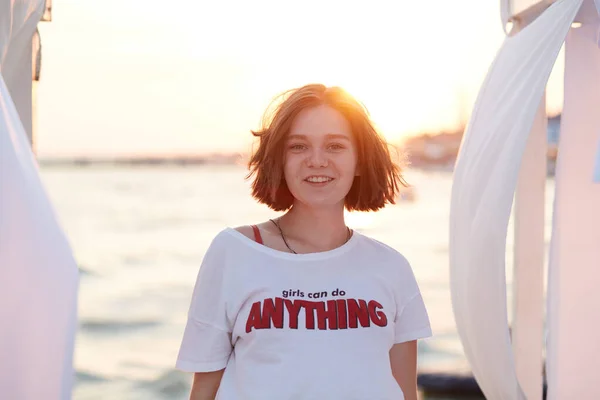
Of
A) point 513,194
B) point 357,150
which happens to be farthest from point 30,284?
point 513,194

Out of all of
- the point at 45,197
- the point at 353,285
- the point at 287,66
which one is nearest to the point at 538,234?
the point at 353,285

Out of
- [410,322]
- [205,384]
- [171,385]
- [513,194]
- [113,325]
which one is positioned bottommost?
[113,325]

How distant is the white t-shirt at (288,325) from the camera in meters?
1.72

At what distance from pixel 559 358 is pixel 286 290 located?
1.33m

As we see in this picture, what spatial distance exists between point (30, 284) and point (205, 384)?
456 millimetres

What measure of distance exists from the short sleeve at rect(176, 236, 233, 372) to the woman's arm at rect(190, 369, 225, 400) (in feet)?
0.13

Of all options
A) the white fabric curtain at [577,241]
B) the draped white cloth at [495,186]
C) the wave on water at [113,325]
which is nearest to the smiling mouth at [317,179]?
the draped white cloth at [495,186]

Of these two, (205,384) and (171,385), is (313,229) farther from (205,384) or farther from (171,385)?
(171,385)

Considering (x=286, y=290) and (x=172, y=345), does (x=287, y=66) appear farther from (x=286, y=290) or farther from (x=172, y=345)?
(x=286, y=290)

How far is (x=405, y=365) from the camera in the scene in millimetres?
1946

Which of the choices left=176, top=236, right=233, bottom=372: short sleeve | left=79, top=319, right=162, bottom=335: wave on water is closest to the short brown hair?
left=176, top=236, right=233, bottom=372: short sleeve

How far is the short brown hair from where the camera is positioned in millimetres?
1813

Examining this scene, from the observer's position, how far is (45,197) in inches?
70.0

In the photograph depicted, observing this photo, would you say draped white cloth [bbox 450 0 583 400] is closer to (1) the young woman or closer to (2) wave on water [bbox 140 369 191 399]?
(1) the young woman
